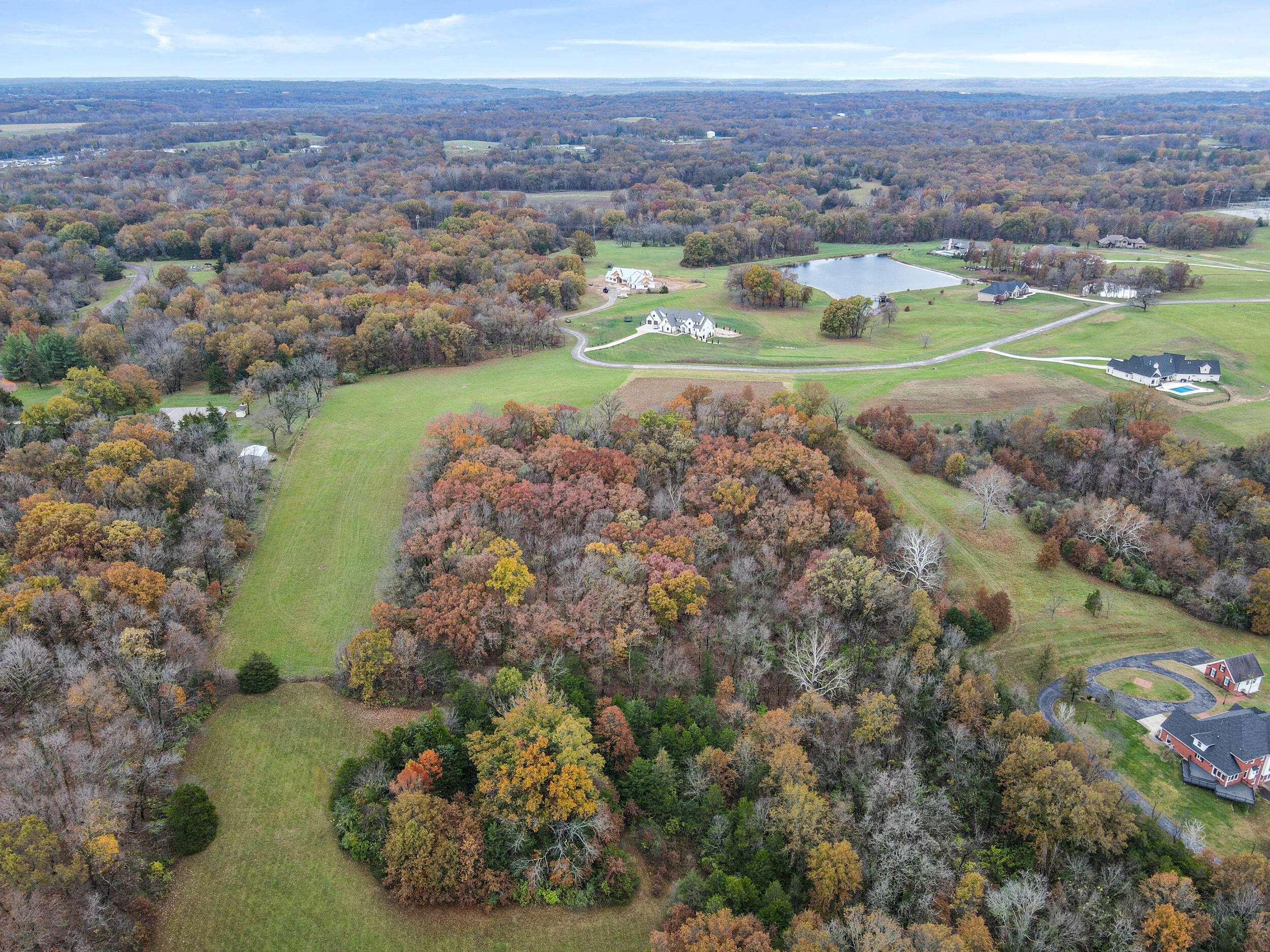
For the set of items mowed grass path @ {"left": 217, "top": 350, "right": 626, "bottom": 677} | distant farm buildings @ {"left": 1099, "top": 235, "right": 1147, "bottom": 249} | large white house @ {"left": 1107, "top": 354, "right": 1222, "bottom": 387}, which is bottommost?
mowed grass path @ {"left": 217, "top": 350, "right": 626, "bottom": 677}

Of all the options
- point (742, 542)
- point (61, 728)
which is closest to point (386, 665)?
point (61, 728)

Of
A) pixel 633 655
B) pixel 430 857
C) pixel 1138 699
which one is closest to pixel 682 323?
pixel 633 655

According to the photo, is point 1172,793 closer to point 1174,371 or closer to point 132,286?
point 1174,371

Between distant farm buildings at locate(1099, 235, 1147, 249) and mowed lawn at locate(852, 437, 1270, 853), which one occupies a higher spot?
distant farm buildings at locate(1099, 235, 1147, 249)

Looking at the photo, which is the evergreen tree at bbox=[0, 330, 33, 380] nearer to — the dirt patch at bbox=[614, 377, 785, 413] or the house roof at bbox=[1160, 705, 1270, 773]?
the dirt patch at bbox=[614, 377, 785, 413]

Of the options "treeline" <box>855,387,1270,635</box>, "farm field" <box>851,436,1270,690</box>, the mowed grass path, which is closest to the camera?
the mowed grass path

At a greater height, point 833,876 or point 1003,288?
point 1003,288

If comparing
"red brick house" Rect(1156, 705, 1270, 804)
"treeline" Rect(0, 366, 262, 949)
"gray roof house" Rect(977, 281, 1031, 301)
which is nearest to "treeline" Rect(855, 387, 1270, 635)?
"red brick house" Rect(1156, 705, 1270, 804)
